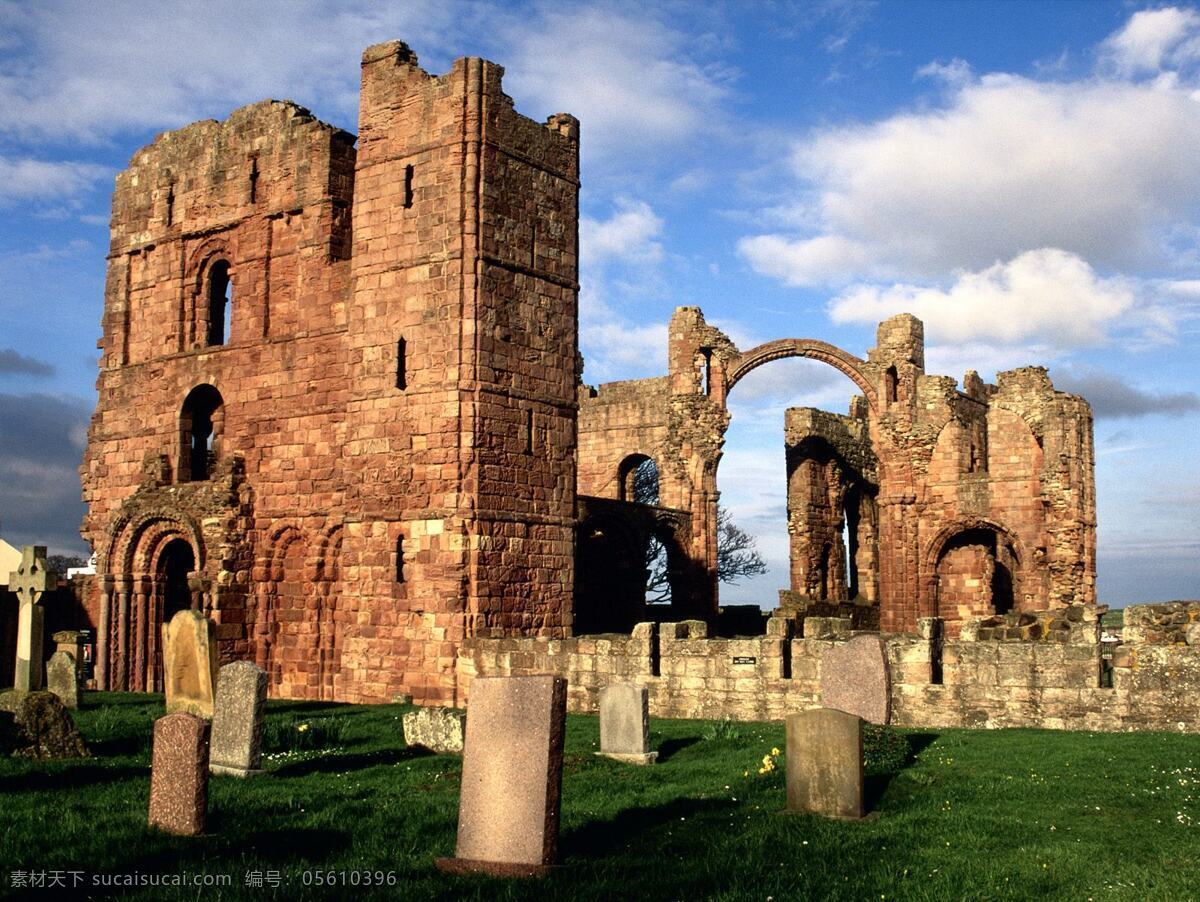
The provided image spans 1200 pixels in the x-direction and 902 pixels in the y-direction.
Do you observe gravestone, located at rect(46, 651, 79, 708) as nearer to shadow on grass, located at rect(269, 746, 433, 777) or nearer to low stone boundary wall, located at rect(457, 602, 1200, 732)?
low stone boundary wall, located at rect(457, 602, 1200, 732)

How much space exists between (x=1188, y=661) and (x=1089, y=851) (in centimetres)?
668

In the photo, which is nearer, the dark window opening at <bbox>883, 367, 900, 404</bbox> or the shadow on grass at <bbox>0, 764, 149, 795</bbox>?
the shadow on grass at <bbox>0, 764, 149, 795</bbox>

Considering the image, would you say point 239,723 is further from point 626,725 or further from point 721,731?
point 721,731

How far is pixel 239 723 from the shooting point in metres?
11.6

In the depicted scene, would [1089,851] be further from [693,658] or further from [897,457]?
[897,457]

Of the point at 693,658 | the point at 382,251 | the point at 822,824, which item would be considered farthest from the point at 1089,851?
the point at 382,251

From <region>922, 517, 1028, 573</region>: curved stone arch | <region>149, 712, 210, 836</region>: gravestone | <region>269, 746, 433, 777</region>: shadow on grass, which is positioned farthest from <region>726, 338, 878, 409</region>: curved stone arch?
<region>149, 712, 210, 836</region>: gravestone

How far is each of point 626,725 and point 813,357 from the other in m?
26.4

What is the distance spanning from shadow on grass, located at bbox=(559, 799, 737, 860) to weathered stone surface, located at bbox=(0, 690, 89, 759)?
5.78 metres

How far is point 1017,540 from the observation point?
34.2 meters

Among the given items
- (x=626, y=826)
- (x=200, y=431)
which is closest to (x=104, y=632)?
(x=200, y=431)

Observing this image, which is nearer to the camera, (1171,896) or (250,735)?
(1171,896)

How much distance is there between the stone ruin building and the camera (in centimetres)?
1830

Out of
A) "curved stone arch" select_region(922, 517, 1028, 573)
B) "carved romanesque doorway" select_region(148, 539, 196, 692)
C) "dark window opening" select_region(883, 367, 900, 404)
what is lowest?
"carved romanesque doorway" select_region(148, 539, 196, 692)
